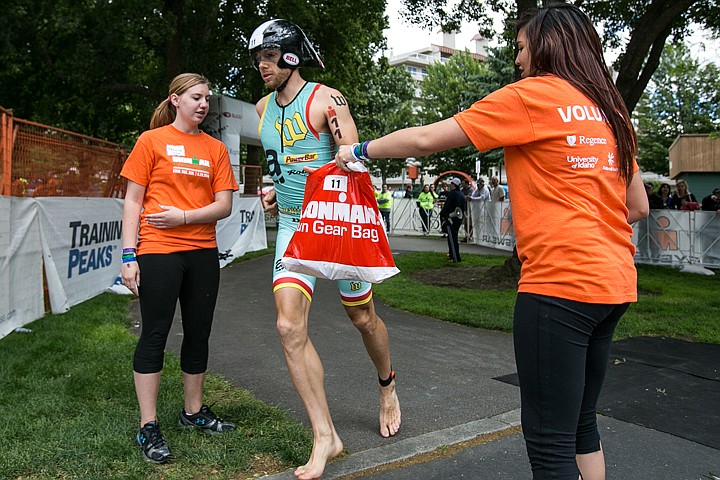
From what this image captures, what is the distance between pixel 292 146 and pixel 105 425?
1.94 metres

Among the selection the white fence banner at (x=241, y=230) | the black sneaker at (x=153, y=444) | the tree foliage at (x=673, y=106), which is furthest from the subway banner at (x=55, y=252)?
the tree foliage at (x=673, y=106)

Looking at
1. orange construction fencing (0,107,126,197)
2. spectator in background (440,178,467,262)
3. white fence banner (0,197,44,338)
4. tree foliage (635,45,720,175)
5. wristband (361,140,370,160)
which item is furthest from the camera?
tree foliage (635,45,720,175)

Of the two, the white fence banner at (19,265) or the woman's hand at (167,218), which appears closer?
the woman's hand at (167,218)

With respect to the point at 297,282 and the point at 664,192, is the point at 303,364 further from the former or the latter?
the point at 664,192

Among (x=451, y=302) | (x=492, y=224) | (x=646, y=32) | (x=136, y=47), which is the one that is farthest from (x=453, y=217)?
(x=136, y=47)

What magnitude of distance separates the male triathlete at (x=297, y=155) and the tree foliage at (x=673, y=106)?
37318 millimetres

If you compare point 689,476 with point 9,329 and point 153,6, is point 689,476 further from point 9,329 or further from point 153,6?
point 153,6

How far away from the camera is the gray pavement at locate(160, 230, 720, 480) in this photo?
11.1 ft

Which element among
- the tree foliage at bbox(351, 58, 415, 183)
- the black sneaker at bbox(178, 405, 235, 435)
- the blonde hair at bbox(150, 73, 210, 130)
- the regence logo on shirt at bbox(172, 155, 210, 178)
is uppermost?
the tree foliage at bbox(351, 58, 415, 183)

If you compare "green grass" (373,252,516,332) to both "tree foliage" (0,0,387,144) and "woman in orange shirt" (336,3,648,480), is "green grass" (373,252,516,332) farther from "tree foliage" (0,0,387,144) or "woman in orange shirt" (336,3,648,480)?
"tree foliage" (0,0,387,144)

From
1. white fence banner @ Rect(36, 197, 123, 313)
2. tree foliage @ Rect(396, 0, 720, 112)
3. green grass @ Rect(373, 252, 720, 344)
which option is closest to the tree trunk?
tree foliage @ Rect(396, 0, 720, 112)

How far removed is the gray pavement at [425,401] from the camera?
3371 mm

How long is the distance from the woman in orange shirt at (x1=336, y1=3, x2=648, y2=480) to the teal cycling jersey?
55.1 inches

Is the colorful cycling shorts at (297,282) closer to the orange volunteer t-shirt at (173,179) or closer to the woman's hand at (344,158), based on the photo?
the orange volunteer t-shirt at (173,179)
